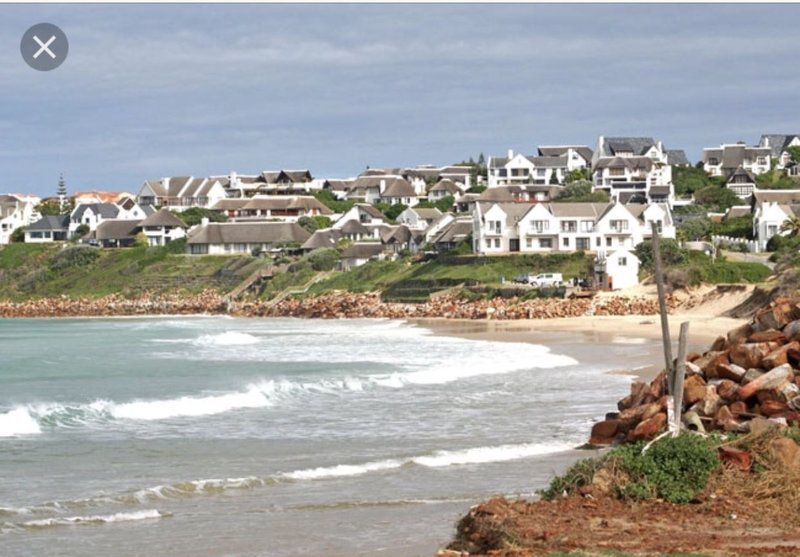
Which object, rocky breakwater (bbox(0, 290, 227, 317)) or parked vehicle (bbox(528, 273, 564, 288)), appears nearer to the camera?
parked vehicle (bbox(528, 273, 564, 288))

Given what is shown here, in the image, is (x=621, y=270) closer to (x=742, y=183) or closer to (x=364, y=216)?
(x=742, y=183)

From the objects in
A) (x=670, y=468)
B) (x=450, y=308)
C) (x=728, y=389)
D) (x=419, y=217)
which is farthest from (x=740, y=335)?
(x=419, y=217)

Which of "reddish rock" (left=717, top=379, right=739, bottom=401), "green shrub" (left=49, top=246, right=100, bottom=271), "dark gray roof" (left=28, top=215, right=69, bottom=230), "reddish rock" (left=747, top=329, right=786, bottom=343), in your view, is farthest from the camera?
"dark gray roof" (left=28, top=215, right=69, bottom=230)

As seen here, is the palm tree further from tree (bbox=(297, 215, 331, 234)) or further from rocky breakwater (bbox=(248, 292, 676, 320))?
tree (bbox=(297, 215, 331, 234))

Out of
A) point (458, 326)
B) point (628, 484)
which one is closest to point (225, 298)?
point (458, 326)

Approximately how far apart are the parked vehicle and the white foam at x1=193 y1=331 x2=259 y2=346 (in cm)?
1899

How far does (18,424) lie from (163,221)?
85.2 m

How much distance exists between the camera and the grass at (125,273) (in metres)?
93.5

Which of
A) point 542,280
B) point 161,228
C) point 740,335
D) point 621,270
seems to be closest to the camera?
point 740,335

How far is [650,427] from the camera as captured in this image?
17.0 metres

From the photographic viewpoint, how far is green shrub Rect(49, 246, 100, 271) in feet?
339

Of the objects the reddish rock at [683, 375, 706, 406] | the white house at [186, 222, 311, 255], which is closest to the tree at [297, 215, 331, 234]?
the white house at [186, 222, 311, 255]

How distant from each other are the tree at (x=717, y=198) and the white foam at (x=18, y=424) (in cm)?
7416

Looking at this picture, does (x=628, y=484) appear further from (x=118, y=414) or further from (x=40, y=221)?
(x=40, y=221)
